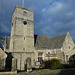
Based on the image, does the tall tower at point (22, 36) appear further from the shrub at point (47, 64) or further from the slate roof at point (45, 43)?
the shrub at point (47, 64)

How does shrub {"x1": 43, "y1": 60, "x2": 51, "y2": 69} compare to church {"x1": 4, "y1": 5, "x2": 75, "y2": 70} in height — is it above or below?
below

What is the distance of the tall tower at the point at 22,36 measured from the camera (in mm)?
20742

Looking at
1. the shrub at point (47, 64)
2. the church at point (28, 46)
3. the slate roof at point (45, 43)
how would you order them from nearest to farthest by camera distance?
the shrub at point (47, 64), the church at point (28, 46), the slate roof at point (45, 43)

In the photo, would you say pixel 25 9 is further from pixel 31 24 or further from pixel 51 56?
pixel 51 56

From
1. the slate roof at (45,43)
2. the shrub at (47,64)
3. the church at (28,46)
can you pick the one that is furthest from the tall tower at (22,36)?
the shrub at (47,64)

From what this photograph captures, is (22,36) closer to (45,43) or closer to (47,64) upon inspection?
(45,43)

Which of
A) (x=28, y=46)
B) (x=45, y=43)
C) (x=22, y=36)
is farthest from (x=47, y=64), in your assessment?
(x=22, y=36)

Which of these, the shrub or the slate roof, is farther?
the slate roof

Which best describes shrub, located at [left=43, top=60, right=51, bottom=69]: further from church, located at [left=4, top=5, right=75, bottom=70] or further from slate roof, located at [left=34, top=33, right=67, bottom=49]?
slate roof, located at [left=34, top=33, right=67, bottom=49]

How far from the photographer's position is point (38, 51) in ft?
74.3

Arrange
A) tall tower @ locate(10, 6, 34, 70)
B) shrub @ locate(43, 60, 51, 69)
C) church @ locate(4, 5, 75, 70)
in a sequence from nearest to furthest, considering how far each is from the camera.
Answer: shrub @ locate(43, 60, 51, 69) → tall tower @ locate(10, 6, 34, 70) → church @ locate(4, 5, 75, 70)

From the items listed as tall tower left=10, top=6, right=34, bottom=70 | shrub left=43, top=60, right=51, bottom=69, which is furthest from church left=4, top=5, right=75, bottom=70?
shrub left=43, top=60, right=51, bottom=69

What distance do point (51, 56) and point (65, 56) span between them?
160 inches

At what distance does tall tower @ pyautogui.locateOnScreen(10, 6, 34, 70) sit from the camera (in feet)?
68.1
